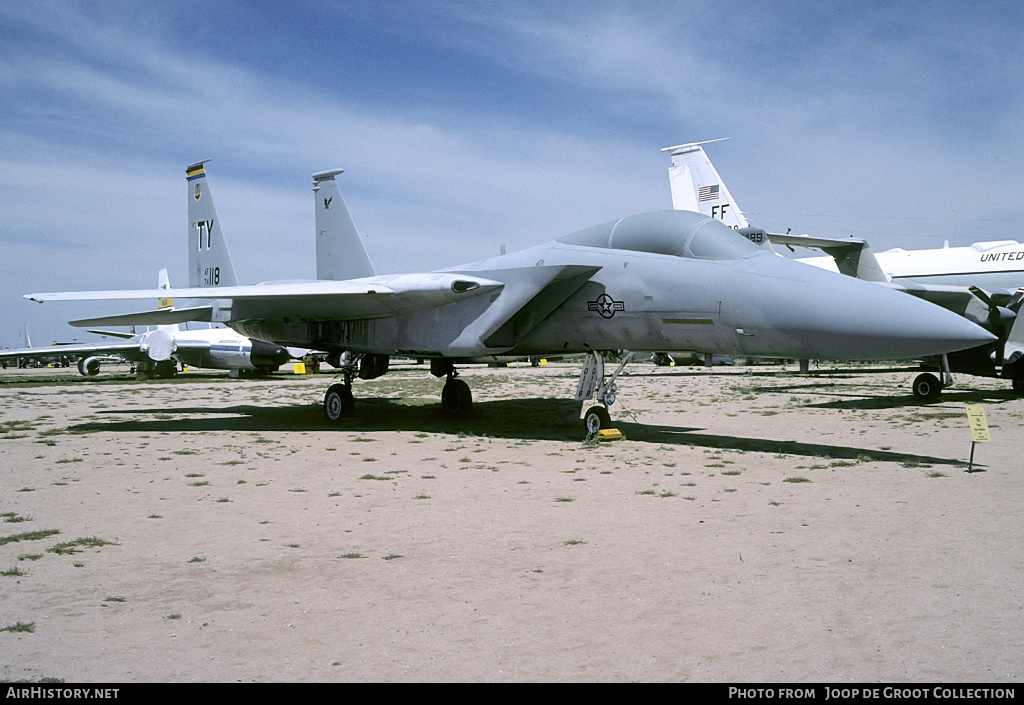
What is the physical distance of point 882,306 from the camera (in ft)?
23.7

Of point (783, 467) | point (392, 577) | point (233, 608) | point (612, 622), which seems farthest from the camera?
point (783, 467)

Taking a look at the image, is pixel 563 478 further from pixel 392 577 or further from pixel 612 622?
pixel 612 622

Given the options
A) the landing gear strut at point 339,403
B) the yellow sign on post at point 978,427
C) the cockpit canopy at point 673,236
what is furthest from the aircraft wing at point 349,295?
the yellow sign on post at point 978,427

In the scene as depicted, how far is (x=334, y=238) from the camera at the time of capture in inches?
596

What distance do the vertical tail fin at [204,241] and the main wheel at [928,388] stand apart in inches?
563

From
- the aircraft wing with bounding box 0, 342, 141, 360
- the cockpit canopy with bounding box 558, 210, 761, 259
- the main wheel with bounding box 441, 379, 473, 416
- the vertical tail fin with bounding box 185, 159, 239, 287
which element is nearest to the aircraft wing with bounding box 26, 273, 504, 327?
the cockpit canopy with bounding box 558, 210, 761, 259

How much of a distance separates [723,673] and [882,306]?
548cm

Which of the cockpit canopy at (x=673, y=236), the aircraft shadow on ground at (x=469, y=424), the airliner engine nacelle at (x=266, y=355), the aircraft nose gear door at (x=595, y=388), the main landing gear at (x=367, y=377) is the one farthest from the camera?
the airliner engine nacelle at (x=266, y=355)

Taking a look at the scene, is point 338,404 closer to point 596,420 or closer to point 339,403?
point 339,403

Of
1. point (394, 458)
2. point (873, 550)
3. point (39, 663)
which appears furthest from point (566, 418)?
point (39, 663)

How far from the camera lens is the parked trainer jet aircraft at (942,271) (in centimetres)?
1550

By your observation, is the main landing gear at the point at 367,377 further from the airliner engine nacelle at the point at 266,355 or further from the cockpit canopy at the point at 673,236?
the airliner engine nacelle at the point at 266,355

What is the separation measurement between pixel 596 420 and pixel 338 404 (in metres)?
5.01

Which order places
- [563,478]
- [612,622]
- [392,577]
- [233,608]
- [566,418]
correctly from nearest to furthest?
[612,622] → [233,608] → [392,577] → [563,478] → [566,418]
